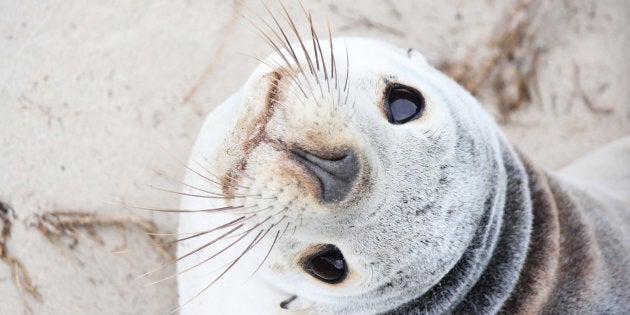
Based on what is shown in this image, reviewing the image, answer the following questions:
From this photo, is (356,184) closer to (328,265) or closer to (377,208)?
(377,208)

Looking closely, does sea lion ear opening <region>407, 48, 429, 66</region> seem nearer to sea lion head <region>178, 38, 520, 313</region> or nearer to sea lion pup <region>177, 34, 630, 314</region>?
sea lion pup <region>177, 34, 630, 314</region>

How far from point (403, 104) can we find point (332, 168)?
1.69ft

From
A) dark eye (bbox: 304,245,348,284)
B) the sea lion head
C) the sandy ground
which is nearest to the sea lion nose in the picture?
the sea lion head

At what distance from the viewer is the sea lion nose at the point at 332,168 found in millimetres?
1413

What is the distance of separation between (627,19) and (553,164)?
138cm

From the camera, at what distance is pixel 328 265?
174 cm

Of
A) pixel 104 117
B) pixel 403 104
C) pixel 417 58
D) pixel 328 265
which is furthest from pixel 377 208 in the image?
pixel 104 117

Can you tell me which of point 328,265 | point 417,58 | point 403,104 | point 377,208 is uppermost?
point 417,58

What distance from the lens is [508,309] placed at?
2.04 meters

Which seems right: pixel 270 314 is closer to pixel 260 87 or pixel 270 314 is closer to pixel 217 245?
pixel 217 245

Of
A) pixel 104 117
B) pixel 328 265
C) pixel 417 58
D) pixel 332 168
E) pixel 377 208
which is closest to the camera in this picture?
pixel 332 168

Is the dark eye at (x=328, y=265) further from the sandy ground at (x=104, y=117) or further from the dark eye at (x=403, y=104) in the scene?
the sandy ground at (x=104, y=117)

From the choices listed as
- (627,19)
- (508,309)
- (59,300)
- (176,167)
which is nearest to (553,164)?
(627,19)

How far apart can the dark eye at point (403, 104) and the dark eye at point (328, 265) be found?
0.47 m
